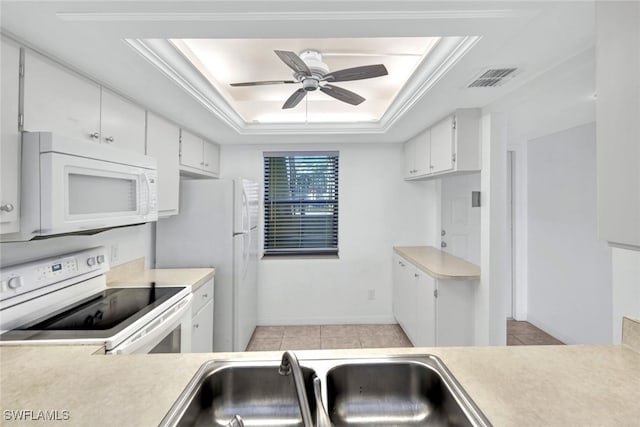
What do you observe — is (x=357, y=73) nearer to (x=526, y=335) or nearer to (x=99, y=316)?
(x=99, y=316)

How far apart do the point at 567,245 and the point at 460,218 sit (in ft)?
3.63

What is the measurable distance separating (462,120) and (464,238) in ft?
4.09

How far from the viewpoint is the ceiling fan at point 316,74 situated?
1.57 metres

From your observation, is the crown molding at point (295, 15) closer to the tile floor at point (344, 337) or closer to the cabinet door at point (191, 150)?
the cabinet door at point (191, 150)

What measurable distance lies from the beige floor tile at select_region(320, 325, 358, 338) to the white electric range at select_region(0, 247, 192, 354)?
1.76m

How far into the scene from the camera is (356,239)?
3.70m

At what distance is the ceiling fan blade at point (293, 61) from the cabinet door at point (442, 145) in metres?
1.34

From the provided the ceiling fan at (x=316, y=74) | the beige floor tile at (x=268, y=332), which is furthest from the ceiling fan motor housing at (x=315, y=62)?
the beige floor tile at (x=268, y=332)

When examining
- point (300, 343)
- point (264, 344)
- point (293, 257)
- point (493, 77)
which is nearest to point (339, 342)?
point (300, 343)

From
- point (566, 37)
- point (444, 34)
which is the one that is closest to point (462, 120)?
point (566, 37)

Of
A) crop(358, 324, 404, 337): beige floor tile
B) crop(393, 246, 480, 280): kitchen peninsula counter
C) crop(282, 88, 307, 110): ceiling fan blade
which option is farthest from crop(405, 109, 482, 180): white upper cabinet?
crop(358, 324, 404, 337): beige floor tile

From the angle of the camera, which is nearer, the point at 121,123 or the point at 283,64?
the point at 121,123

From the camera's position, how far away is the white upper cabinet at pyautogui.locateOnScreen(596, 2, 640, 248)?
72 cm

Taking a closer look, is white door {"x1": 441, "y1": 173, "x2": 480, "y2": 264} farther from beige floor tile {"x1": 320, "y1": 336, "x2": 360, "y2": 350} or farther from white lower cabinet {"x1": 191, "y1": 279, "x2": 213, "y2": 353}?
white lower cabinet {"x1": 191, "y1": 279, "x2": 213, "y2": 353}
